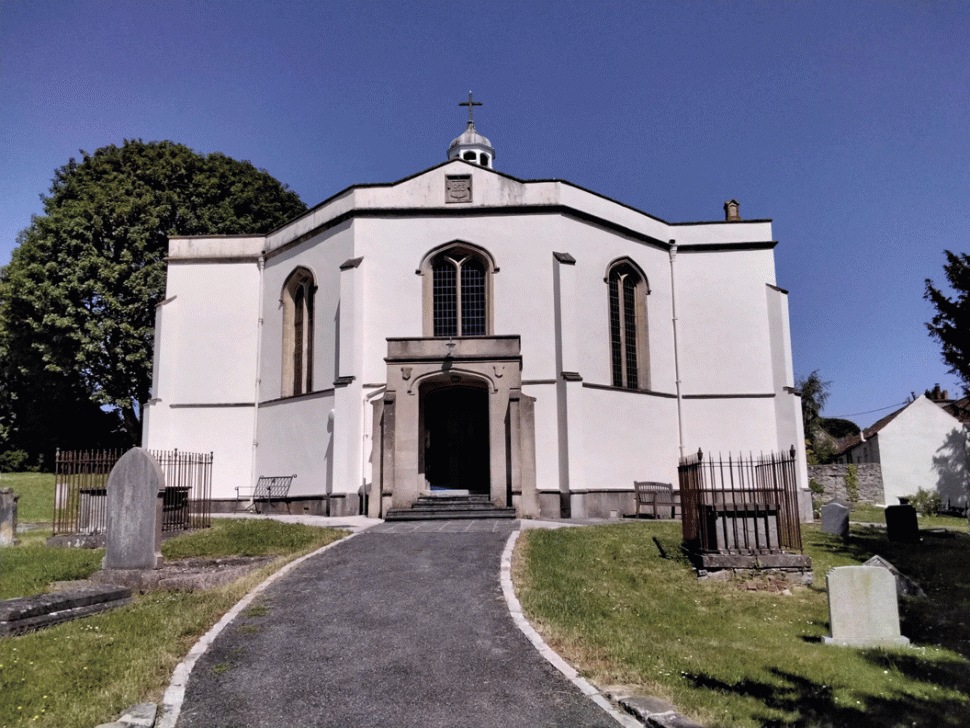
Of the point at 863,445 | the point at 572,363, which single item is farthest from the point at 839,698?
the point at 863,445

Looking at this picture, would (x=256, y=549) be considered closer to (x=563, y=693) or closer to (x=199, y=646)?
(x=199, y=646)

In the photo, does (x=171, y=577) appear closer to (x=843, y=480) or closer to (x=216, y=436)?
(x=216, y=436)

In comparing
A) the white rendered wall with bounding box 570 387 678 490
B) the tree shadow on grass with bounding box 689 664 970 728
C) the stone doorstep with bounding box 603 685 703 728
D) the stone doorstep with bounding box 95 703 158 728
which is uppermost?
the white rendered wall with bounding box 570 387 678 490

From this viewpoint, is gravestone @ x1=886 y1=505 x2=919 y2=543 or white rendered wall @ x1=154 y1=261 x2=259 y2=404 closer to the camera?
gravestone @ x1=886 y1=505 x2=919 y2=543

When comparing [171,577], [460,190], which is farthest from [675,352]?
[171,577]

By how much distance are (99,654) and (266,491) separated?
1754 cm

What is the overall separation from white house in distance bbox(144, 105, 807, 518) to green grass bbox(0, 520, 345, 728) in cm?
948

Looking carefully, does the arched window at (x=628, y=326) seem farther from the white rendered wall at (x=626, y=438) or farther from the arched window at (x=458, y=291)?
the arched window at (x=458, y=291)

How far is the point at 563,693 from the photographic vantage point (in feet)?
22.8

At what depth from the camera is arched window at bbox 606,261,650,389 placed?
82.5ft

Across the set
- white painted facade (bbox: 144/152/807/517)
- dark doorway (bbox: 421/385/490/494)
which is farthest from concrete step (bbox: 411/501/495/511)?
dark doorway (bbox: 421/385/490/494)

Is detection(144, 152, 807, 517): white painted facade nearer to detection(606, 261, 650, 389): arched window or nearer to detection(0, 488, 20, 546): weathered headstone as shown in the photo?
detection(606, 261, 650, 389): arched window

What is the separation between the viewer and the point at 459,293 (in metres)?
24.0

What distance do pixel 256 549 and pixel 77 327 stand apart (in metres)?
21.8
